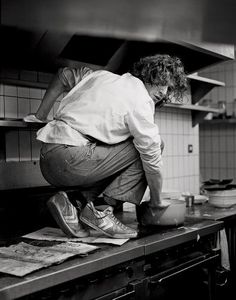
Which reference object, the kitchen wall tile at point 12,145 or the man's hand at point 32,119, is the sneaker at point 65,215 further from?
the kitchen wall tile at point 12,145

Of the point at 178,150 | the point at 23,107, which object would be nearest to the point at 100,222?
the point at 23,107

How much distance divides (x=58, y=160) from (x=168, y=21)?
1.66 m

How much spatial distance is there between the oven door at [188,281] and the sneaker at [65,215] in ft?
1.30

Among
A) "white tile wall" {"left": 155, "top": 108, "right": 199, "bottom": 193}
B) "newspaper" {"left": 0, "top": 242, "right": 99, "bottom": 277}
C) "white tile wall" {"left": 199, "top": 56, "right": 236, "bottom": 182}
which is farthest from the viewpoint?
"white tile wall" {"left": 199, "top": 56, "right": 236, "bottom": 182}

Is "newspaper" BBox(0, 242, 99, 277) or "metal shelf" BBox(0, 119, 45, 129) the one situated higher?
"metal shelf" BBox(0, 119, 45, 129)

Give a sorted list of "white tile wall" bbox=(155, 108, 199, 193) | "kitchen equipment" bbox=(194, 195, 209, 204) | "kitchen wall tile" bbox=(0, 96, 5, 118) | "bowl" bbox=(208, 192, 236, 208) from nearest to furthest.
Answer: "kitchen wall tile" bbox=(0, 96, 5, 118), "bowl" bbox=(208, 192, 236, 208), "kitchen equipment" bbox=(194, 195, 209, 204), "white tile wall" bbox=(155, 108, 199, 193)

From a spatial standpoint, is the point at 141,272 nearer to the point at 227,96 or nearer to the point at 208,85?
the point at 208,85

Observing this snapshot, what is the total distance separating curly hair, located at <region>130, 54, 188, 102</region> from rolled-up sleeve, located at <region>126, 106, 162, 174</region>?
0.76ft

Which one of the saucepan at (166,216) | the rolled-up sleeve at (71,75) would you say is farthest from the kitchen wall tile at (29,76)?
the saucepan at (166,216)

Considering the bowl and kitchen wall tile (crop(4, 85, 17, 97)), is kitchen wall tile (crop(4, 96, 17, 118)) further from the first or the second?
the bowl

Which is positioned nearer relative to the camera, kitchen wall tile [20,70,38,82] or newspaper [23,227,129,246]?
newspaper [23,227,129,246]

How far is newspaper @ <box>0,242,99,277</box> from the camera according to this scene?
1.36m

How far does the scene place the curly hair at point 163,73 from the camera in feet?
6.33

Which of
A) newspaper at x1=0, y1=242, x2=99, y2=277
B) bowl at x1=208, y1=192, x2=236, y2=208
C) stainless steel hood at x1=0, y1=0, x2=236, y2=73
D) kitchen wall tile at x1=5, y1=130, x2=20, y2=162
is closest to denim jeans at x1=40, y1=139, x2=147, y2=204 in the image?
newspaper at x1=0, y1=242, x2=99, y2=277
